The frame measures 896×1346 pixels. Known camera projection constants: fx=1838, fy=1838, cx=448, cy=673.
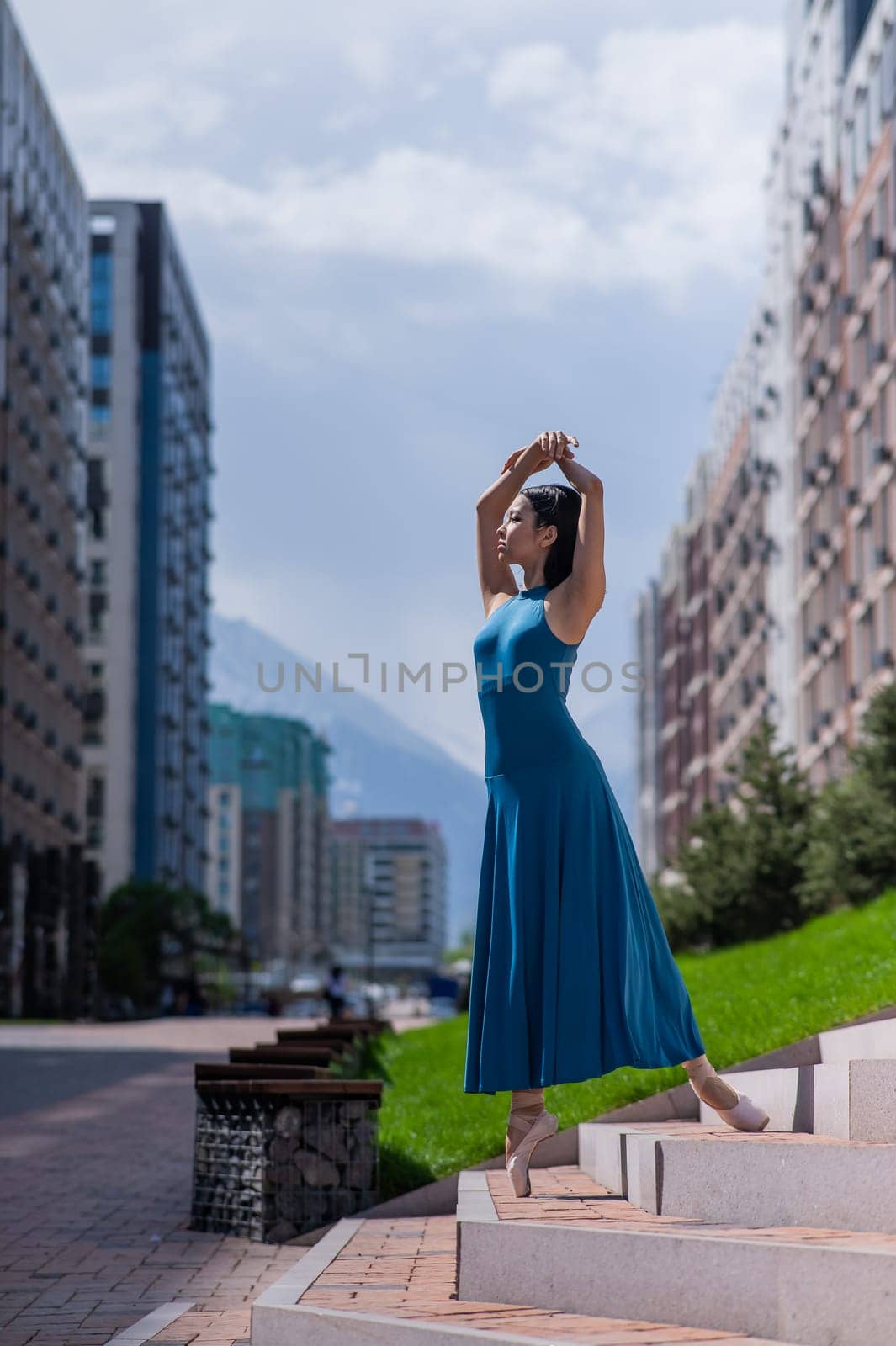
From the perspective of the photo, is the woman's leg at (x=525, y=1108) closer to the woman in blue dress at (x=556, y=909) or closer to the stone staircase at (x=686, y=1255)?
the woman in blue dress at (x=556, y=909)

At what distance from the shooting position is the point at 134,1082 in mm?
18453

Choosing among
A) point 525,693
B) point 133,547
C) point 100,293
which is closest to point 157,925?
point 133,547

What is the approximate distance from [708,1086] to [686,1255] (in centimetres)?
128

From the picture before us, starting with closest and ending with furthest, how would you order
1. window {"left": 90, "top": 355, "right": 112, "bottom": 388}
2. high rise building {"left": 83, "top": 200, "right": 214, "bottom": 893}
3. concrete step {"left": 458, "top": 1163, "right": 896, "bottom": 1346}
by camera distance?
concrete step {"left": 458, "top": 1163, "right": 896, "bottom": 1346} → high rise building {"left": 83, "top": 200, "right": 214, "bottom": 893} → window {"left": 90, "top": 355, "right": 112, "bottom": 388}

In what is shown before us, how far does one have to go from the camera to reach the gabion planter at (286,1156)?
7953 mm

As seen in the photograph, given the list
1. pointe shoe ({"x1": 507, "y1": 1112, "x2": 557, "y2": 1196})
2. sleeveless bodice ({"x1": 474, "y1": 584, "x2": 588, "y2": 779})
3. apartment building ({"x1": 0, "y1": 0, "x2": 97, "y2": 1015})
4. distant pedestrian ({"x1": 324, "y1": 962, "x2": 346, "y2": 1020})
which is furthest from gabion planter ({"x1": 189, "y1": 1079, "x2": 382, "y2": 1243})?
apartment building ({"x1": 0, "y1": 0, "x2": 97, "y2": 1015})

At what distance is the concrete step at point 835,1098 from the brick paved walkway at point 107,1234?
1.82 m

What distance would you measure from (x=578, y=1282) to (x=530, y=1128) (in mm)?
891

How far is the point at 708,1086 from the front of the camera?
5797mm

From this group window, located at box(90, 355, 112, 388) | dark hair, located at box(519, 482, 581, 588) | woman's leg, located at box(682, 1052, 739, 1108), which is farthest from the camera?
window, located at box(90, 355, 112, 388)

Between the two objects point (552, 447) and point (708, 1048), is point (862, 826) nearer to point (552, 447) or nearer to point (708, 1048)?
point (708, 1048)

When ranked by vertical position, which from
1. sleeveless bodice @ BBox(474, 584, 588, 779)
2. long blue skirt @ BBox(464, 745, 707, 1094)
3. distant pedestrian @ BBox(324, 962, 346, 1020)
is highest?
sleeveless bodice @ BBox(474, 584, 588, 779)

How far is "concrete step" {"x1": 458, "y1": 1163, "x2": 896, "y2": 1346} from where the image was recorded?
4121 millimetres

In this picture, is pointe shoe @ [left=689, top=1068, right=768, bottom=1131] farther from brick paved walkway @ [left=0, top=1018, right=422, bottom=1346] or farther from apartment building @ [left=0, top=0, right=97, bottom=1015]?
apartment building @ [left=0, top=0, right=97, bottom=1015]
